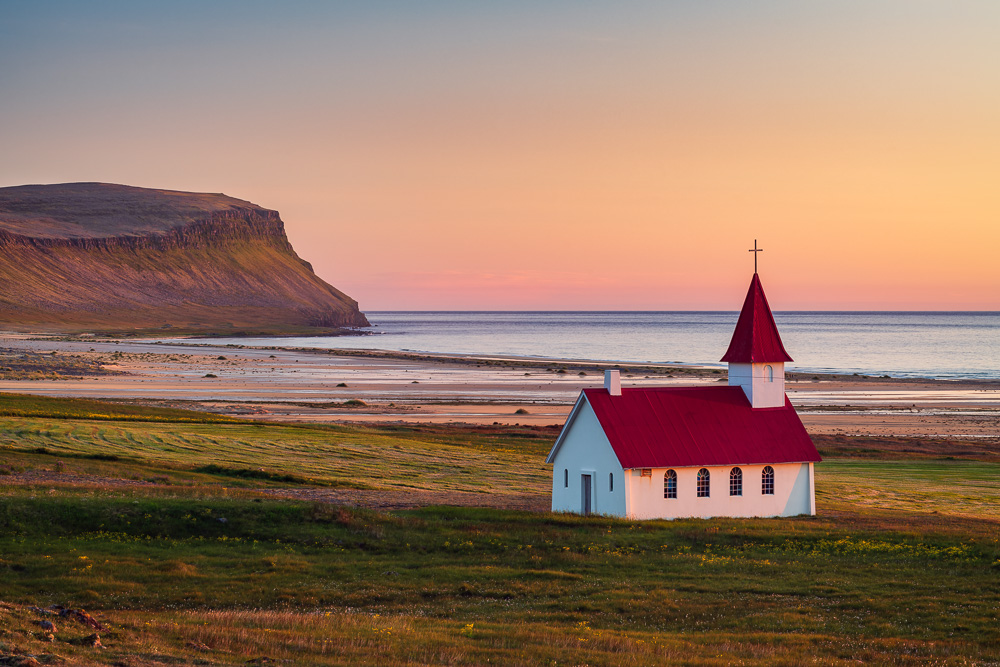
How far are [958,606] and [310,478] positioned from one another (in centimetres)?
2736

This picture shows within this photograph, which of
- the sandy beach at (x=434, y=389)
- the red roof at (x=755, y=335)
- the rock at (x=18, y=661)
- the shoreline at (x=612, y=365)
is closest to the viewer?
the rock at (x=18, y=661)

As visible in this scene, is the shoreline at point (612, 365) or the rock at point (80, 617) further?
the shoreline at point (612, 365)

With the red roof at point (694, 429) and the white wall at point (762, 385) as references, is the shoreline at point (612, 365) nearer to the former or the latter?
the white wall at point (762, 385)

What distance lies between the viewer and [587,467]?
3775cm

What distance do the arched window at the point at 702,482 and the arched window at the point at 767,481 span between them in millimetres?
2584

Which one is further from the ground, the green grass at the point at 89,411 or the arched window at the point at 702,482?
the green grass at the point at 89,411

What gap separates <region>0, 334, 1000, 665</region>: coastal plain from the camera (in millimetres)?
17797

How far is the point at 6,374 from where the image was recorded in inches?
3999

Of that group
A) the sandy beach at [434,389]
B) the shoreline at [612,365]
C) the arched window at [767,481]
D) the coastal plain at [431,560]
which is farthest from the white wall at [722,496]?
the shoreline at [612,365]

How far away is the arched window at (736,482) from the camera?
3722 cm

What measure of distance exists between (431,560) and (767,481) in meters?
16.6

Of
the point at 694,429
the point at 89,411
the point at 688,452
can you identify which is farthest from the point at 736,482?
the point at 89,411

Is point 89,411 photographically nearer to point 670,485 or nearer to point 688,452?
point 670,485

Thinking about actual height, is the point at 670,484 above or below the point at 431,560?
above
